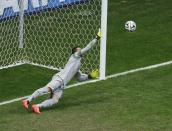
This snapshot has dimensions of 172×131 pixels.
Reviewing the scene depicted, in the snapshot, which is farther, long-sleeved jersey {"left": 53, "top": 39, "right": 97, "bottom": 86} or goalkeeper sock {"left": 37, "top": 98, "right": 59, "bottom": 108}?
long-sleeved jersey {"left": 53, "top": 39, "right": 97, "bottom": 86}

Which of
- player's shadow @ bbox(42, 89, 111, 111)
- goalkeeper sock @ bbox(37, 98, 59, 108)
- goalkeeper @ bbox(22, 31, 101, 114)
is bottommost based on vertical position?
player's shadow @ bbox(42, 89, 111, 111)

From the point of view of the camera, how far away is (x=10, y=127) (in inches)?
374

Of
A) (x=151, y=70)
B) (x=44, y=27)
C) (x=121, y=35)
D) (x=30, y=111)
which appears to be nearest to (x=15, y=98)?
(x=30, y=111)

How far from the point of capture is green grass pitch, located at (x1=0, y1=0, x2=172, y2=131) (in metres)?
9.55

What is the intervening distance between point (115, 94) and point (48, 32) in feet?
14.1

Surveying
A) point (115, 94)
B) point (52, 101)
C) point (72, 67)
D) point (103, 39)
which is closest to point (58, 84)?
point (52, 101)

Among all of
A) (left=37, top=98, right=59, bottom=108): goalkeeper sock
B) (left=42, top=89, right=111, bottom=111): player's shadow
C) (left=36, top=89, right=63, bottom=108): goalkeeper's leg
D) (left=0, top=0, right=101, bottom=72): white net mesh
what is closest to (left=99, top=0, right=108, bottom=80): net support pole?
(left=0, top=0, right=101, bottom=72): white net mesh

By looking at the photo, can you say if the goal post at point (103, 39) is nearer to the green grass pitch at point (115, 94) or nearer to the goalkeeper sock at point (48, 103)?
the green grass pitch at point (115, 94)

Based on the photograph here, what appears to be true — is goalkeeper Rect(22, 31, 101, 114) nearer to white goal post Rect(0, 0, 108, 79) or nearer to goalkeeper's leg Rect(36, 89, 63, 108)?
goalkeeper's leg Rect(36, 89, 63, 108)

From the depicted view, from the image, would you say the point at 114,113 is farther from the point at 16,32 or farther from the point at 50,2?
the point at 50,2

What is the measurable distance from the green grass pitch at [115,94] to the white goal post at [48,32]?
0.42m

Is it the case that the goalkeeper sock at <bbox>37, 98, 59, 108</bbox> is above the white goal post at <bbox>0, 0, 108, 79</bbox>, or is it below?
below

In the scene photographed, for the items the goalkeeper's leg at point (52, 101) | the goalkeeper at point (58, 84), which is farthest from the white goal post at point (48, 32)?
the goalkeeper's leg at point (52, 101)

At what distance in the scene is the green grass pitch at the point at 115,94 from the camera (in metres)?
9.55
